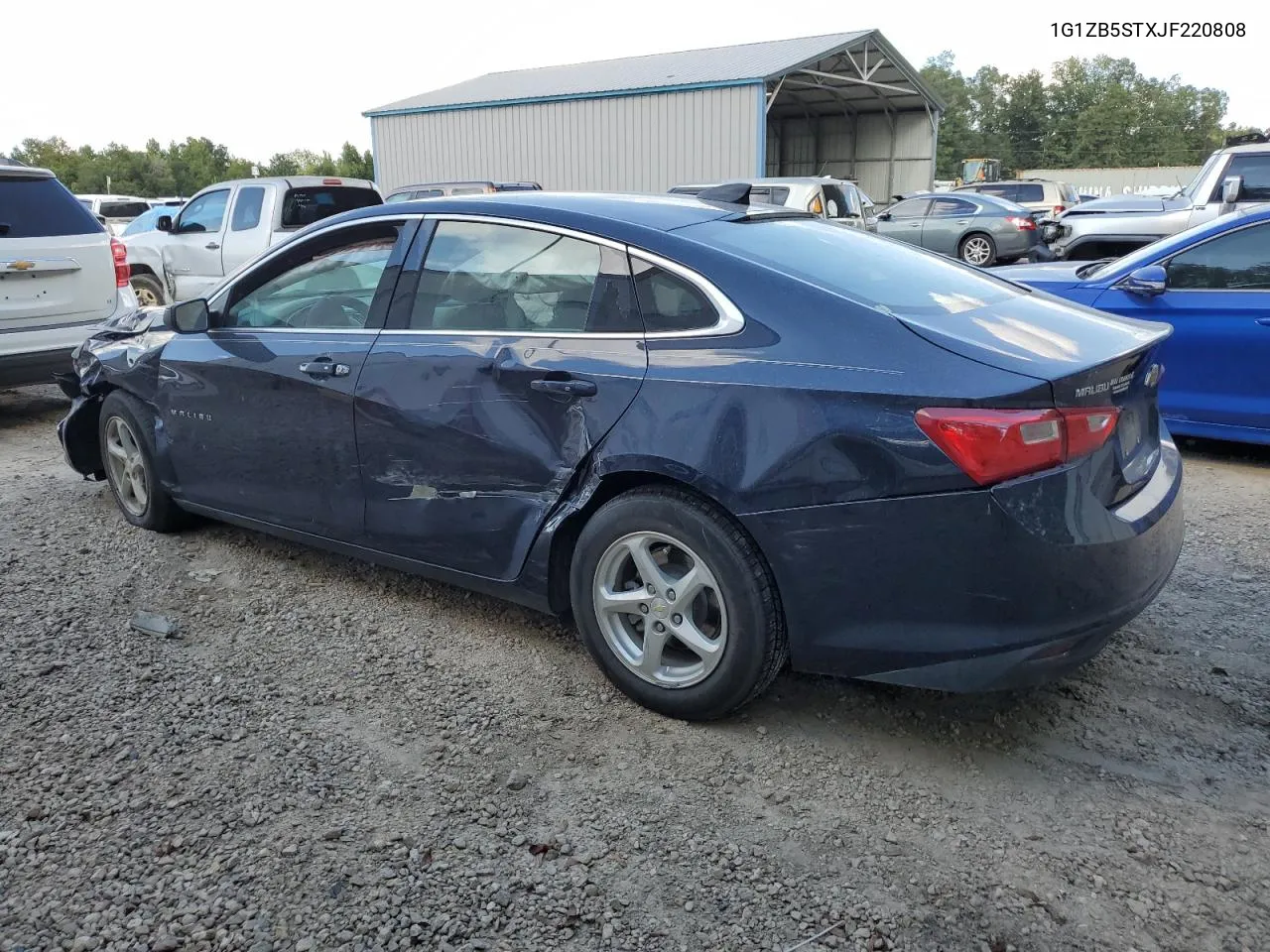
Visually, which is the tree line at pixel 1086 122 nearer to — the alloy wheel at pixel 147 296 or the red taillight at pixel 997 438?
the alloy wheel at pixel 147 296

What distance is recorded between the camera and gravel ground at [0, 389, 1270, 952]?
7.87 feet

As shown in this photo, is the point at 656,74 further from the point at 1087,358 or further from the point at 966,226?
the point at 1087,358

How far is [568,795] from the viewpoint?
2881 mm

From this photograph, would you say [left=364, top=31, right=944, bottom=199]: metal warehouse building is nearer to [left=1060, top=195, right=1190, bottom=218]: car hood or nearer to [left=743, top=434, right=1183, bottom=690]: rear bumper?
[left=1060, top=195, right=1190, bottom=218]: car hood

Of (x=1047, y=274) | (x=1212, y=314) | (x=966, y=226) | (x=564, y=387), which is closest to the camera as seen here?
(x=564, y=387)

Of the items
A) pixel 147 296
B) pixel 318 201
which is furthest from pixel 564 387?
pixel 147 296

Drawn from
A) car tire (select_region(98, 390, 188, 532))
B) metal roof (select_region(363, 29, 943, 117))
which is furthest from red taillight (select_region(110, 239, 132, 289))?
metal roof (select_region(363, 29, 943, 117))

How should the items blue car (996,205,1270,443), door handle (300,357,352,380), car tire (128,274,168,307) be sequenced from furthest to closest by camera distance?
car tire (128,274,168,307), blue car (996,205,1270,443), door handle (300,357,352,380)

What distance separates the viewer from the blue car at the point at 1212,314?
591 cm

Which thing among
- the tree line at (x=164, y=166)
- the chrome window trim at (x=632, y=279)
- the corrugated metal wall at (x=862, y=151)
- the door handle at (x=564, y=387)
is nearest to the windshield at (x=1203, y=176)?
the chrome window trim at (x=632, y=279)

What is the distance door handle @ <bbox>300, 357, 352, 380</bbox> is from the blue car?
421 cm

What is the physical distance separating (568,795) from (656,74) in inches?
982

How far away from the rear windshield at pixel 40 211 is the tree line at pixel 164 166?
4343cm

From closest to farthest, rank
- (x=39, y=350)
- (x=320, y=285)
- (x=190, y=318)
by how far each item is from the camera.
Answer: (x=320, y=285) < (x=190, y=318) < (x=39, y=350)
